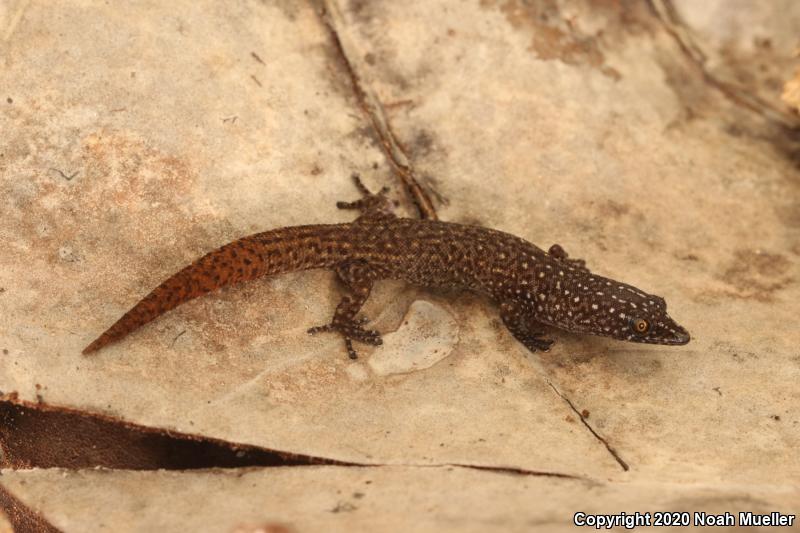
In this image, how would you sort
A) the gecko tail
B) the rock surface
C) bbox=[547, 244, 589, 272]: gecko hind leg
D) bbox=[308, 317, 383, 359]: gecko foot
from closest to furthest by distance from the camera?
the rock surface → the gecko tail → bbox=[308, 317, 383, 359]: gecko foot → bbox=[547, 244, 589, 272]: gecko hind leg

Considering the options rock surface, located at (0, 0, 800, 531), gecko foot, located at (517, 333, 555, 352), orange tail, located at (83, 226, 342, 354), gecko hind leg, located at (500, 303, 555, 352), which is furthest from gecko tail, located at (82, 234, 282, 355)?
gecko foot, located at (517, 333, 555, 352)

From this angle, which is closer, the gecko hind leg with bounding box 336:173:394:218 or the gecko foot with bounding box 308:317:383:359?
the gecko foot with bounding box 308:317:383:359

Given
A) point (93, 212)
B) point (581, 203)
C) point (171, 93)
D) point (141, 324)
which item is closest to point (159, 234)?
point (93, 212)

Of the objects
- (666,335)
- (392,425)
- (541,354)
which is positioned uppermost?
(666,335)

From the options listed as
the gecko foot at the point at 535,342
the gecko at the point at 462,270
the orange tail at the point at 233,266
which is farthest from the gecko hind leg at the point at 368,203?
the gecko foot at the point at 535,342

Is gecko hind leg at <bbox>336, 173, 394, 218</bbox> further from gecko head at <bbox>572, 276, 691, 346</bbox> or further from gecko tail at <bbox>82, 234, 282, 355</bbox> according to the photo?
gecko head at <bbox>572, 276, 691, 346</bbox>

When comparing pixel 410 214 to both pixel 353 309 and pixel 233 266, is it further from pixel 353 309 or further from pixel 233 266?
pixel 233 266

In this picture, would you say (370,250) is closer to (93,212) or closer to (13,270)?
(93,212)

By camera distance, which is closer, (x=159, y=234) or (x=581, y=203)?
(x=159, y=234)
